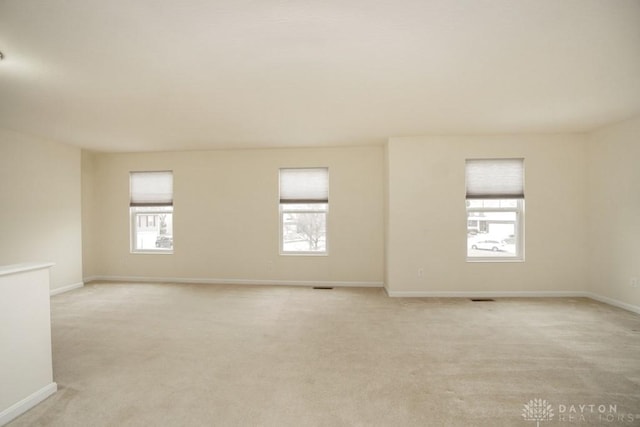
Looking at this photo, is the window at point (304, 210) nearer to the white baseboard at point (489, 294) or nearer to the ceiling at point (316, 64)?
the ceiling at point (316, 64)

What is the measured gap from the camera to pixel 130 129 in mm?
4484

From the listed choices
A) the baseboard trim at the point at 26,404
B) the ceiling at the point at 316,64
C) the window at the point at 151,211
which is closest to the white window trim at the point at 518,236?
the ceiling at the point at 316,64

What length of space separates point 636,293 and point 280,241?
5.47 meters

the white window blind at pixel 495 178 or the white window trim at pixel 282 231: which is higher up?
the white window blind at pixel 495 178

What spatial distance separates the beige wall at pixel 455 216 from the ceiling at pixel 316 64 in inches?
24.5

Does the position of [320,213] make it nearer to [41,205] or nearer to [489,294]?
[489,294]

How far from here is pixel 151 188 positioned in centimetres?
617

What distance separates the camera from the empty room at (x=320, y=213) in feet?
6.79

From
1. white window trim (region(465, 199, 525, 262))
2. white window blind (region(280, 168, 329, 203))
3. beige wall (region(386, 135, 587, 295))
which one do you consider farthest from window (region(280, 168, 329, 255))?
white window trim (region(465, 199, 525, 262))

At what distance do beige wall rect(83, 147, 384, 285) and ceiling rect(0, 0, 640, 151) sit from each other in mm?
1417

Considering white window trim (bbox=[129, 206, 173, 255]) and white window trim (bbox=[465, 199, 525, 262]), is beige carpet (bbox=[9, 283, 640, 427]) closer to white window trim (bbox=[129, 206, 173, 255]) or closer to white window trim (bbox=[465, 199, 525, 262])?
white window trim (bbox=[465, 199, 525, 262])

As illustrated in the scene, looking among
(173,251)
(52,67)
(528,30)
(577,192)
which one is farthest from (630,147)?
(173,251)

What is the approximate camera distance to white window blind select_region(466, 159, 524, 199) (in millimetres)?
5055

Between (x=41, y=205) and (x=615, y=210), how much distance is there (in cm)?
900
